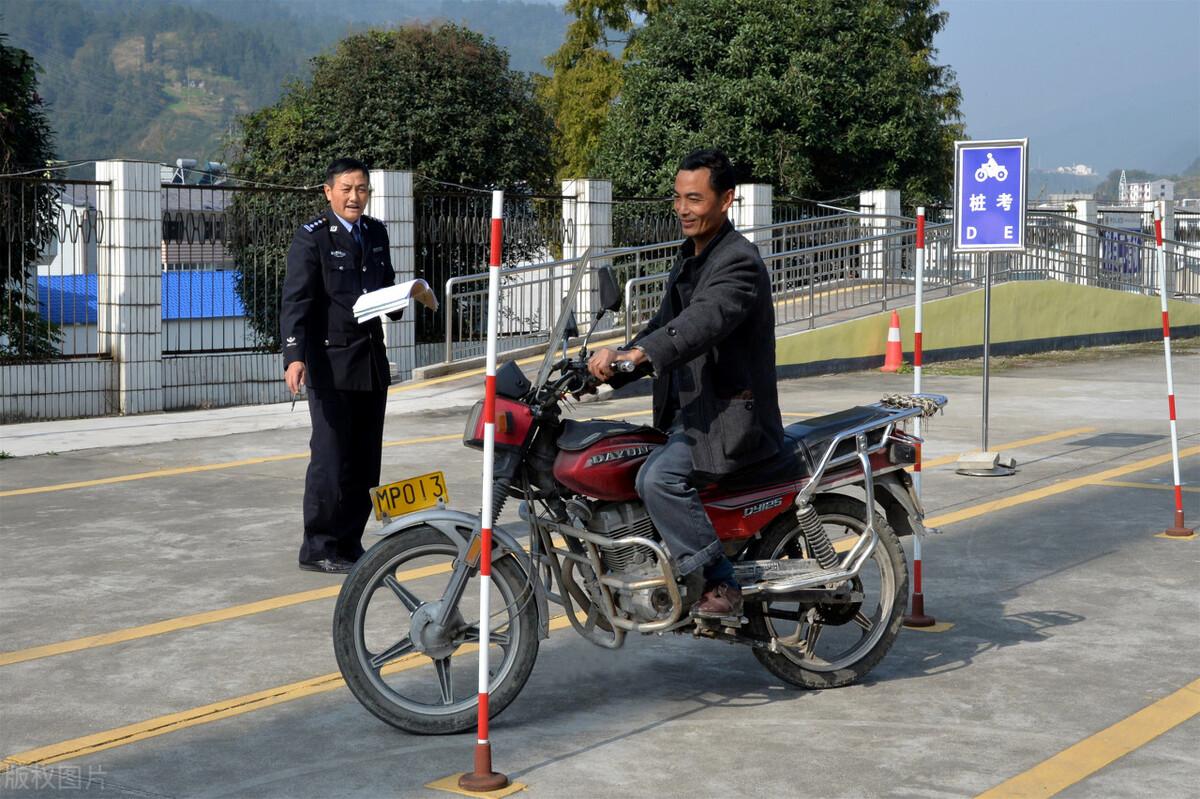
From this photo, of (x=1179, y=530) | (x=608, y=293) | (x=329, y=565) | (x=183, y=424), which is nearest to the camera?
(x=608, y=293)

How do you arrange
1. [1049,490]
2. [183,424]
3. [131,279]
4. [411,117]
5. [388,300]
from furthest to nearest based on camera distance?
1. [411,117]
2. [131,279]
3. [183,424]
4. [1049,490]
5. [388,300]

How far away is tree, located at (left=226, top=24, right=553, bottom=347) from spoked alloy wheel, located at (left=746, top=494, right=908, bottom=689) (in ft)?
58.9

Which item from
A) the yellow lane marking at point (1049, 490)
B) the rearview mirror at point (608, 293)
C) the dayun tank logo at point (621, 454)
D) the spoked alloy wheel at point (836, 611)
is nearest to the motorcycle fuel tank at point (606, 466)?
the dayun tank logo at point (621, 454)

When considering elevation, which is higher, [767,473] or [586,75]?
[586,75]

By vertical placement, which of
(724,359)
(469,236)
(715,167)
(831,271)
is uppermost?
(469,236)

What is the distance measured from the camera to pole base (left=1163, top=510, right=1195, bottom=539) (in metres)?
8.40

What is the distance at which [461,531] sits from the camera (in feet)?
16.5

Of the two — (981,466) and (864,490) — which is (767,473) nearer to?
(864,490)

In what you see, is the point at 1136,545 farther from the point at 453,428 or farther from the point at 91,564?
the point at 453,428

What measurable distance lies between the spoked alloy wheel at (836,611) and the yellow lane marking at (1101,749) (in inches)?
36.0

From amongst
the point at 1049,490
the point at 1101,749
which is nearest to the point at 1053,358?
the point at 1049,490

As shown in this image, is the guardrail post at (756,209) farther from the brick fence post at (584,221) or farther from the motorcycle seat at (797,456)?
the motorcycle seat at (797,456)

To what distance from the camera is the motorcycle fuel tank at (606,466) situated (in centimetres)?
501

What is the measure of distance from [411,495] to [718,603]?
3.51 feet
